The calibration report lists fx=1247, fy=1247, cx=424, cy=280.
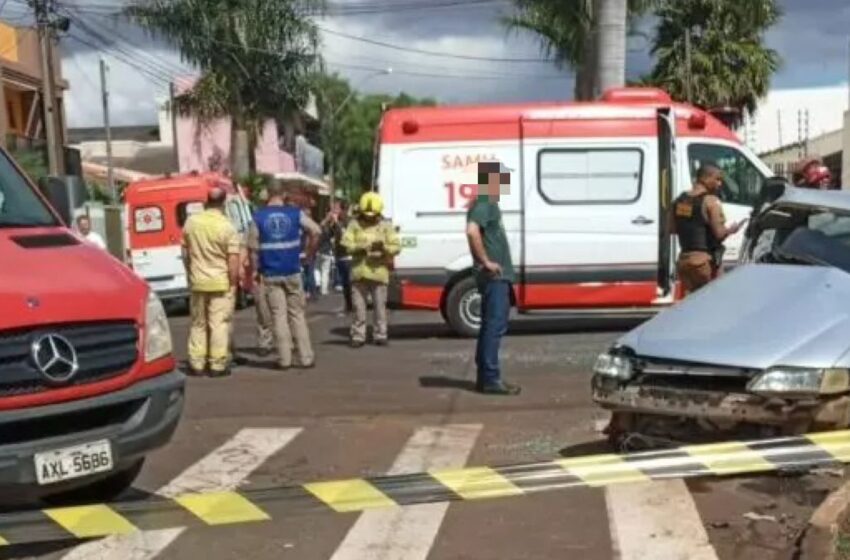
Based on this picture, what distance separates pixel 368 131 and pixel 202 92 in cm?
5883

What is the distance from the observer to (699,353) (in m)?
6.73

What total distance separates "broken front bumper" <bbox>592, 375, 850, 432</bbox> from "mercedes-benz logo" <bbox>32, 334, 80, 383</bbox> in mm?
3083

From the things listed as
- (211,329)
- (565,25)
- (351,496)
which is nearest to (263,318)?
(211,329)

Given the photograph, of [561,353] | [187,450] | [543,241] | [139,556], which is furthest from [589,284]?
[139,556]

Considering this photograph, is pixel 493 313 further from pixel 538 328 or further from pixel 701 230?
pixel 538 328

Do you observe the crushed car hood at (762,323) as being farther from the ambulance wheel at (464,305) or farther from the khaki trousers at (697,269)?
the ambulance wheel at (464,305)

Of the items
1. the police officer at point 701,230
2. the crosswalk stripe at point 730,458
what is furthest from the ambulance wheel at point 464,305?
the crosswalk stripe at point 730,458

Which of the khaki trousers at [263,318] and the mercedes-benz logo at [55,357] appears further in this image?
the khaki trousers at [263,318]

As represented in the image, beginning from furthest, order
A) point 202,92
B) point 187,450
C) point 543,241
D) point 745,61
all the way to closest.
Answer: point 202,92 < point 745,61 < point 543,241 < point 187,450

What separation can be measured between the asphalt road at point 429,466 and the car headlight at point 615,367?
644mm

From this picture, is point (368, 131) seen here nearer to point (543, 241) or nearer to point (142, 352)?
point (543, 241)

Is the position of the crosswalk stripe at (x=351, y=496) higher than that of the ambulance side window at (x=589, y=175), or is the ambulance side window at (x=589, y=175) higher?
the ambulance side window at (x=589, y=175)

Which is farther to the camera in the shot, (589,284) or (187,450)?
(589,284)

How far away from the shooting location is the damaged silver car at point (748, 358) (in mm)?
6488
